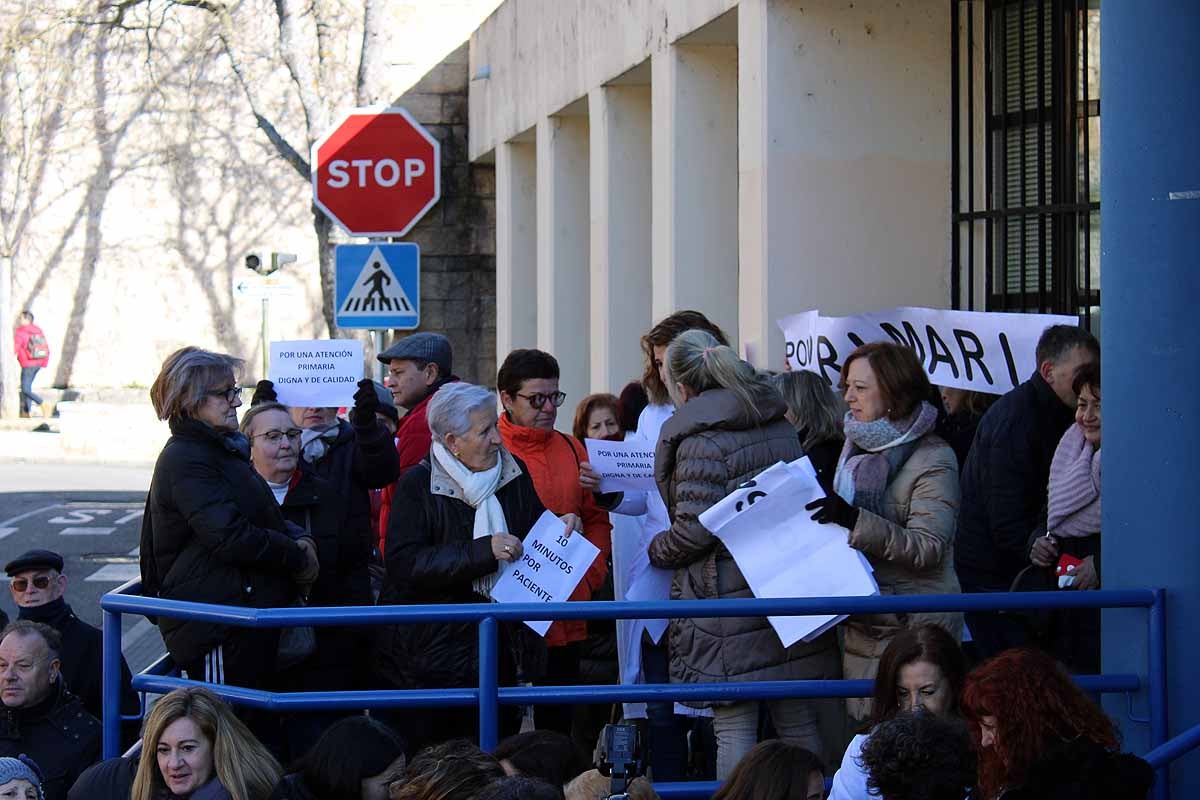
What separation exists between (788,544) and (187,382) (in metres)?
1.97

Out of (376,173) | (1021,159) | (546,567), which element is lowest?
(546,567)

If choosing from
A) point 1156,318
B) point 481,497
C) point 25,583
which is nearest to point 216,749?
point 481,497

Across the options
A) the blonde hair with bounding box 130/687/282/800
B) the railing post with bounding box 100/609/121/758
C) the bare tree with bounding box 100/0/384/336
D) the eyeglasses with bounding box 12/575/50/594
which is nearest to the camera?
the blonde hair with bounding box 130/687/282/800

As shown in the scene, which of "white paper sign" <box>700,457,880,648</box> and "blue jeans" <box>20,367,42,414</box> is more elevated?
"blue jeans" <box>20,367,42,414</box>

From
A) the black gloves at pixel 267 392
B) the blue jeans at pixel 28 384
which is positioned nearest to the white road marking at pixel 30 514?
the blue jeans at pixel 28 384

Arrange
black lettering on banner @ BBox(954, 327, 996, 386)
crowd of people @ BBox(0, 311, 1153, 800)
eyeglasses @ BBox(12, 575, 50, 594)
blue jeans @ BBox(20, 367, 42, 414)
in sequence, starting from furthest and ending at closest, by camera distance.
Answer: blue jeans @ BBox(20, 367, 42, 414) < black lettering on banner @ BBox(954, 327, 996, 386) < eyeglasses @ BBox(12, 575, 50, 594) < crowd of people @ BBox(0, 311, 1153, 800)

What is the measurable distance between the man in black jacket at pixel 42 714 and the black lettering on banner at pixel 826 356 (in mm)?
3647

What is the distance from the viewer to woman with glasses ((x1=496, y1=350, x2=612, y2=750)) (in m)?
6.05

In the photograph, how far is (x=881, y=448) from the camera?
5.57 m

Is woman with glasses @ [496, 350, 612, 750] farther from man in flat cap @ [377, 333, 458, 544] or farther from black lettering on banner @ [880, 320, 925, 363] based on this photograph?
black lettering on banner @ [880, 320, 925, 363]

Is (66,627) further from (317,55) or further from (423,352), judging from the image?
(317,55)

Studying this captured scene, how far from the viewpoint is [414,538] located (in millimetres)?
5500

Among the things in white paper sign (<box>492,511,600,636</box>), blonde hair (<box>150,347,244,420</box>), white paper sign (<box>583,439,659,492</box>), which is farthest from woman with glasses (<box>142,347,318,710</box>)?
white paper sign (<box>583,439,659,492</box>)

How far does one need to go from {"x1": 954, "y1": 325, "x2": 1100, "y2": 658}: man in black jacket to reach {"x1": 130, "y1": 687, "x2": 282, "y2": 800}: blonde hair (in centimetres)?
248
